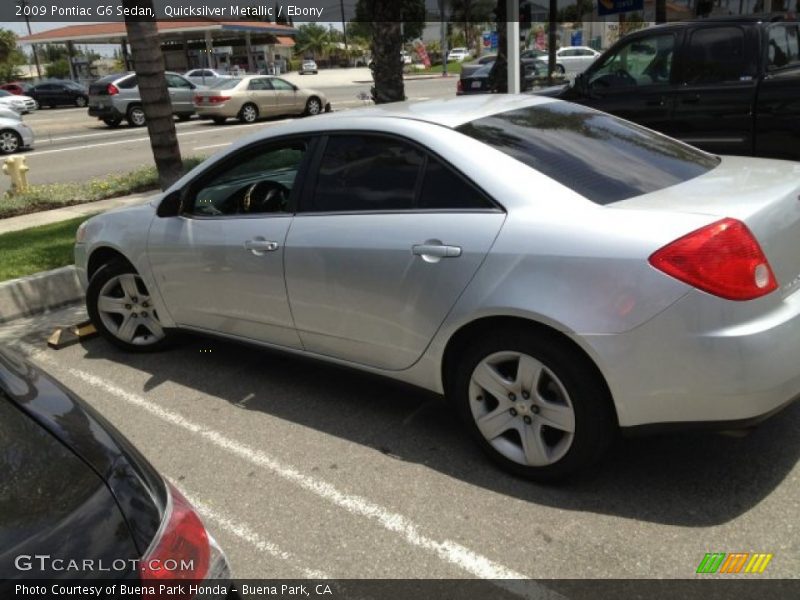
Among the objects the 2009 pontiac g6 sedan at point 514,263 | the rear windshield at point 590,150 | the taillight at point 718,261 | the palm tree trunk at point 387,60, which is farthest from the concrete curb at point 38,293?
the taillight at point 718,261

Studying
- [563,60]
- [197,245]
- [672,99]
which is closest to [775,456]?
[197,245]

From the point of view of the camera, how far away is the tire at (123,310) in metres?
4.79

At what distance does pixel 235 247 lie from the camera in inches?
155

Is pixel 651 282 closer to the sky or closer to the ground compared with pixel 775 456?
closer to the sky

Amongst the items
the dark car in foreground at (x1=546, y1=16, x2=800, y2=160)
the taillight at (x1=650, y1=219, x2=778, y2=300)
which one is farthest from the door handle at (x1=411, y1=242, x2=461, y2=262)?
the dark car in foreground at (x1=546, y1=16, x2=800, y2=160)

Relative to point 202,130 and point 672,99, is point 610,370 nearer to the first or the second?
point 672,99

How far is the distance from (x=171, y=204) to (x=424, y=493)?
237 centimetres

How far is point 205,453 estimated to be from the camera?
3.62m

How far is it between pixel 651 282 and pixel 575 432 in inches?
27.0

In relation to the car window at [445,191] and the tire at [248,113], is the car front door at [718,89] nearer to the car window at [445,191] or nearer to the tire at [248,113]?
the car window at [445,191]

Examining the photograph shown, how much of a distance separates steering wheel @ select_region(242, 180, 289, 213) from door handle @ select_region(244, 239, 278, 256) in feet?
0.67

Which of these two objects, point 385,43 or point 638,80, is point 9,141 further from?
point 638,80

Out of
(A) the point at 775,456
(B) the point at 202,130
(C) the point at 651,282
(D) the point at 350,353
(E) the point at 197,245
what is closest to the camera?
(C) the point at 651,282

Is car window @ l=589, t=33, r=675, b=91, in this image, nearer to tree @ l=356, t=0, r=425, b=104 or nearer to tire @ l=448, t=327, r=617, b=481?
tree @ l=356, t=0, r=425, b=104
